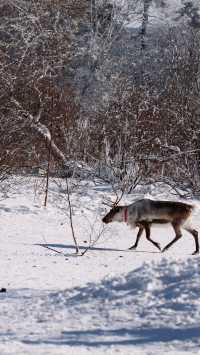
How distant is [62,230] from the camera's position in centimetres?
1402

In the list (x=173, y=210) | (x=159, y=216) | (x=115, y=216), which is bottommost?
(x=115, y=216)

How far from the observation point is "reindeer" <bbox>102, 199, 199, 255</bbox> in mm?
12422

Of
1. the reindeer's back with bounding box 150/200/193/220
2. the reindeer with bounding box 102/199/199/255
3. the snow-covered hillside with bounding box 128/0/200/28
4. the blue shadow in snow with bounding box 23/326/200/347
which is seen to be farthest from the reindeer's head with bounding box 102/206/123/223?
the snow-covered hillside with bounding box 128/0/200/28

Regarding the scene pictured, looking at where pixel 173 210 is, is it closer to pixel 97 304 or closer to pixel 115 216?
pixel 115 216

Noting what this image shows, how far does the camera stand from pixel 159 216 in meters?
12.6

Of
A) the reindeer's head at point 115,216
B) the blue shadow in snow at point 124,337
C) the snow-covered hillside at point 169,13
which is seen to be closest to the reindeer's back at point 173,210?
the reindeer's head at point 115,216

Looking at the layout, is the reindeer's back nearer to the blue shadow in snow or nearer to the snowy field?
the snowy field

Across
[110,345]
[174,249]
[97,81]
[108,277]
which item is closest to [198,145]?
[174,249]

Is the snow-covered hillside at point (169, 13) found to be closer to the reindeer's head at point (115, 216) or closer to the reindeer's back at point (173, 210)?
the reindeer's head at point (115, 216)

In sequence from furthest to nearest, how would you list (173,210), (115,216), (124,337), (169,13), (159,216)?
(169,13), (115,216), (159,216), (173,210), (124,337)

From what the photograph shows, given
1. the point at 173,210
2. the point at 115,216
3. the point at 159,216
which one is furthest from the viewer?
the point at 115,216

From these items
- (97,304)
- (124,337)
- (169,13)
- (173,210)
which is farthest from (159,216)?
(169,13)

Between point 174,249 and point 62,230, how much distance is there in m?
2.75

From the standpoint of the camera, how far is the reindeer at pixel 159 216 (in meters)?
12.4
